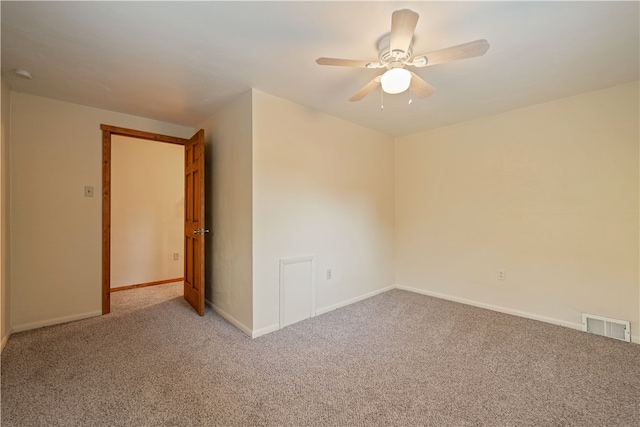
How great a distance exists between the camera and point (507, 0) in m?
1.49

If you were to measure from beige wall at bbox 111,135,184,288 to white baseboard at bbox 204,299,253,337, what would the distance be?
1724 mm

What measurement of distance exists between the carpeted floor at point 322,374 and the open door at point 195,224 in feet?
1.35

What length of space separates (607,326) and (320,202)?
2.98 meters

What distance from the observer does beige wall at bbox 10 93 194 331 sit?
8.64 feet

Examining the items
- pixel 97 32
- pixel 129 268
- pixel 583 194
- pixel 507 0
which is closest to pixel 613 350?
pixel 583 194

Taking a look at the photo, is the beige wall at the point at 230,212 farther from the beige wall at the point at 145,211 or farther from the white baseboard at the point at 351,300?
the beige wall at the point at 145,211

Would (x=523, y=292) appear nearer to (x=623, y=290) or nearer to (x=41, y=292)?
(x=623, y=290)

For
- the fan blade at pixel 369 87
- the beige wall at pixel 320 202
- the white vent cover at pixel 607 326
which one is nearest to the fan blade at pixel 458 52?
the fan blade at pixel 369 87

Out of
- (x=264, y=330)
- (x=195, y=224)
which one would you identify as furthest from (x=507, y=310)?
(x=195, y=224)

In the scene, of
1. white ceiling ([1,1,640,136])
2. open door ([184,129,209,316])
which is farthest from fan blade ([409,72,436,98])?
open door ([184,129,209,316])

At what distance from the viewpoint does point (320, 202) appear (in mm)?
3162

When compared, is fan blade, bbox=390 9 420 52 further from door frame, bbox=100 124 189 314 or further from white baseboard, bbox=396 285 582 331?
door frame, bbox=100 124 189 314

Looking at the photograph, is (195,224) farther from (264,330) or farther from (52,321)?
(52,321)

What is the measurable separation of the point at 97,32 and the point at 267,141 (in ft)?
4.49
